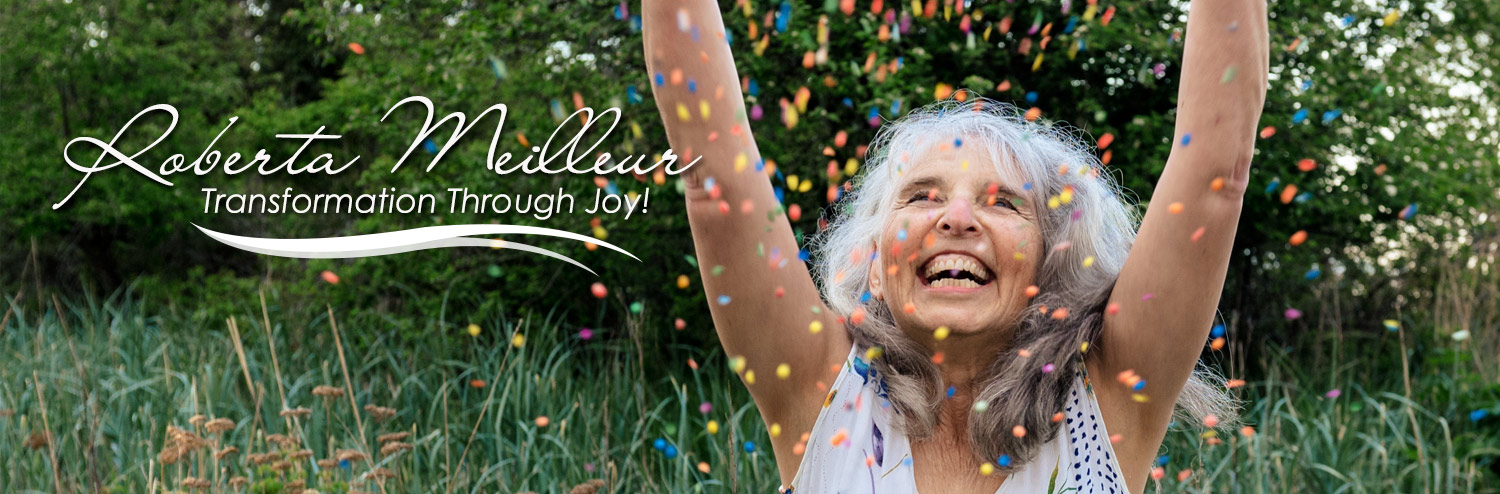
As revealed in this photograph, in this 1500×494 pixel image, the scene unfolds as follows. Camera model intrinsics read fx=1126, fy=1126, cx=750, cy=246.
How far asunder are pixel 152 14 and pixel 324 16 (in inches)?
195

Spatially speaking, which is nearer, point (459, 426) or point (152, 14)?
point (459, 426)

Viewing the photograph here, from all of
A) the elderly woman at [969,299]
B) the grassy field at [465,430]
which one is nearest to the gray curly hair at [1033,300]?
the elderly woman at [969,299]

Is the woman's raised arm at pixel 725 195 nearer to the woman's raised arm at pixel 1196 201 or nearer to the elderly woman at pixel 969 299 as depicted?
the elderly woman at pixel 969 299

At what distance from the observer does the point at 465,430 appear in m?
3.78

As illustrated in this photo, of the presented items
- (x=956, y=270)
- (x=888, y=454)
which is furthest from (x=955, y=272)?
(x=888, y=454)

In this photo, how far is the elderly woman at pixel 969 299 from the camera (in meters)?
1.43

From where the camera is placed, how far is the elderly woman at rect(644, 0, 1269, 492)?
1434mm

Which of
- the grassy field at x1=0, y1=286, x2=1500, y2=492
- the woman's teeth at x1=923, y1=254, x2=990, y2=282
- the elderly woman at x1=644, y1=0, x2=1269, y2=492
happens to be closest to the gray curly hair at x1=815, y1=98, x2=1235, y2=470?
the elderly woman at x1=644, y1=0, x2=1269, y2=492

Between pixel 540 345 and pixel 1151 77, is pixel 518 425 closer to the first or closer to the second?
pixel 540 345

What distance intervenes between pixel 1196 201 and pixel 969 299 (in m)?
0.32

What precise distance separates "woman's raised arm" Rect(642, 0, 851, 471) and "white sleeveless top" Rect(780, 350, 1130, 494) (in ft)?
0.43

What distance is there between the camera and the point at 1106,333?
1.60m

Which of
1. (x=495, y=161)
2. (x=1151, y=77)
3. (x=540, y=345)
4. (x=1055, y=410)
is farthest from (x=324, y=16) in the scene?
(x=1055, y=410)

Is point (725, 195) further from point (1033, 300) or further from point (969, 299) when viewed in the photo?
point (1033, 300)
